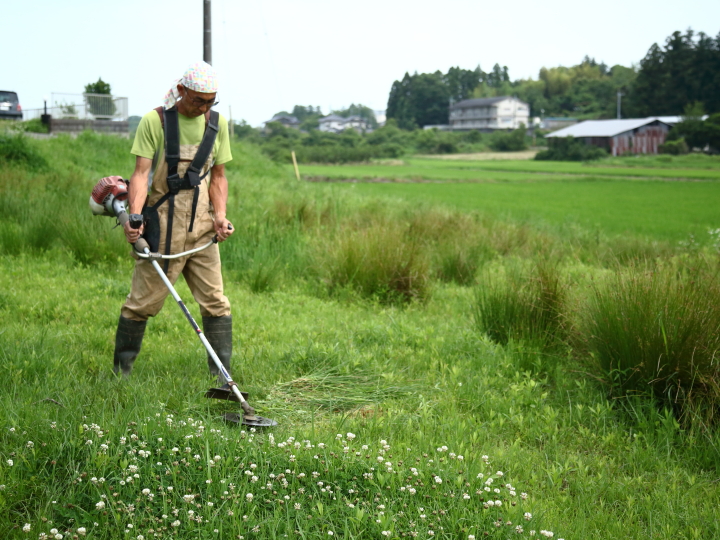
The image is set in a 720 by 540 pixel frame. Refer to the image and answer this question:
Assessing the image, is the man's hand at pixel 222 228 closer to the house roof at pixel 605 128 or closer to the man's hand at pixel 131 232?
the man's hand at pixel 131 232

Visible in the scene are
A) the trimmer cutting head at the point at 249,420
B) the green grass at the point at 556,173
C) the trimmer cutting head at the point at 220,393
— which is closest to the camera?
the trimmer cutting head at the point at 249,420

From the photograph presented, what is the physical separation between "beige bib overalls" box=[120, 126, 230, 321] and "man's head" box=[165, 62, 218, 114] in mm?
272

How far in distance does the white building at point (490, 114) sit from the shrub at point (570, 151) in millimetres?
46637

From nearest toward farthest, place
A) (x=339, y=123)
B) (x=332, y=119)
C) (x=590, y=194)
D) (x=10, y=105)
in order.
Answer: (x=590, y=194) → (x=10, y=105) → (x=339, y=123) → (x=332, y=119)

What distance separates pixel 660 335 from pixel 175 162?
3542 mm

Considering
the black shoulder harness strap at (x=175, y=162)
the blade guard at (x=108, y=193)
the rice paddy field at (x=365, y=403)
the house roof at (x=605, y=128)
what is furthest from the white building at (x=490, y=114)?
the blade guard at (x=108, y=193)

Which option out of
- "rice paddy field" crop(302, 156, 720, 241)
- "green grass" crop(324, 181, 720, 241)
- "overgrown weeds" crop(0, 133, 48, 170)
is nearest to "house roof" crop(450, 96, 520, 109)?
"rice paddy field" crop(302, 156, 720, 241)

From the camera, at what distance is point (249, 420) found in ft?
14.4

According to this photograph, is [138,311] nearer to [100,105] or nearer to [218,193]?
[218,193]

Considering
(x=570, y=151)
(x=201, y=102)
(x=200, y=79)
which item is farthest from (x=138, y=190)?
(x=570, y=151)

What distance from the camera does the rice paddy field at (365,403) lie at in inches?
133

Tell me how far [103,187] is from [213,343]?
1329 mm

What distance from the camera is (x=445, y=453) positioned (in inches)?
163

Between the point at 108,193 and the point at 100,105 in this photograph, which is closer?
the point at 108,193
